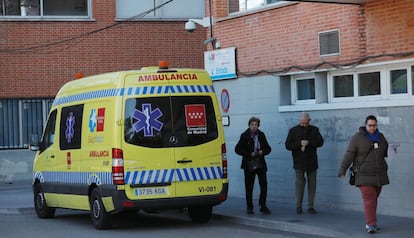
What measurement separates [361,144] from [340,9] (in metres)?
4.05

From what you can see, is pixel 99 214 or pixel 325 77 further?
pixel 325 77

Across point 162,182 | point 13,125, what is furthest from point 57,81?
point 162,182

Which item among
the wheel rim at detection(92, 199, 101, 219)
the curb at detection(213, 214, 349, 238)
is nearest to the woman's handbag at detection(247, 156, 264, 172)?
the curb at detection(213, 214, 349, 238)

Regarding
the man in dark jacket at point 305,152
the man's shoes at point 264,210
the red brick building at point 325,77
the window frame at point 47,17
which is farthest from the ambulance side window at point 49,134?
the window frame at point 47,17

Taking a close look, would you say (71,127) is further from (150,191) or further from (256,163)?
(256,163)

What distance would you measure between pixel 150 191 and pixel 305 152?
288cm

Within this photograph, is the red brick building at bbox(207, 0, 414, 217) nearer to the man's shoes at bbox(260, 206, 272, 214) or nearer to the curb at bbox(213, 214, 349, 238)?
the man's shoes at bbox(260, 206, 272, 214)

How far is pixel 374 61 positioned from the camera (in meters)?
13.8

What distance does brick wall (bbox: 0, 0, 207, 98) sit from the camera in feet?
85.3

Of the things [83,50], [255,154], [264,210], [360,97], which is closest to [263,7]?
[360,97]

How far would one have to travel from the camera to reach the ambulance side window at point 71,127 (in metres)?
14.4

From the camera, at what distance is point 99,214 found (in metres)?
13.5

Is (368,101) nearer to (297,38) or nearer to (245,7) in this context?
(297,38)

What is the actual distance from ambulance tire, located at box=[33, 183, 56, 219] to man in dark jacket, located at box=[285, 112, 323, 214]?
16.6 feet
